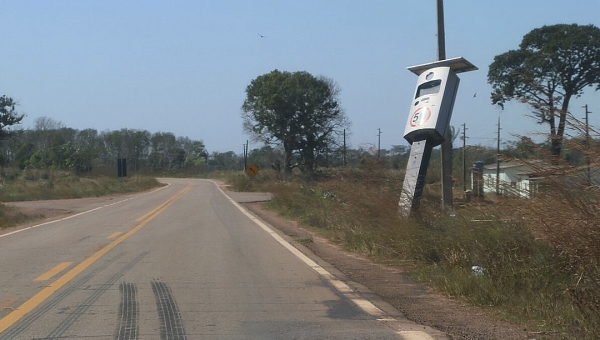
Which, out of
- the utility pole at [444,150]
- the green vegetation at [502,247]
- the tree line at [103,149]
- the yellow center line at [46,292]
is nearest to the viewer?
the green vegetation at [502,247]

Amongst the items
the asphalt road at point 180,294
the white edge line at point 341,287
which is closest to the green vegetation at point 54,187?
the asphalt road at point 180,294

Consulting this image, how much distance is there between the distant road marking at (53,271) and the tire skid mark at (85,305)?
105 cm

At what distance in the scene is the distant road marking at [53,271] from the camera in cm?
1001

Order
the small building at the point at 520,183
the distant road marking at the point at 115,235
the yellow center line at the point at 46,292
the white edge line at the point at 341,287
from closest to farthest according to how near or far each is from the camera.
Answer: the yellow center line at the point at 46,292
the small building at the point at 520,183
the white edge line at the point at 341,287
the distant road marking at the point at 115,235

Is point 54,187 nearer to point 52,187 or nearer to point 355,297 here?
point 52,187

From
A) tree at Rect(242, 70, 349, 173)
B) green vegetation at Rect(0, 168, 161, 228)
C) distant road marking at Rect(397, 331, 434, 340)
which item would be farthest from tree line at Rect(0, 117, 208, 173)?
distant road marking at Rect(397, 331, 434, 340)

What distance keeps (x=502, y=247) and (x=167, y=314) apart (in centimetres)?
460

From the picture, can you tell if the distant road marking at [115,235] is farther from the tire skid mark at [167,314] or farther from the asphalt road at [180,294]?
the tire skid mark at [167,314]

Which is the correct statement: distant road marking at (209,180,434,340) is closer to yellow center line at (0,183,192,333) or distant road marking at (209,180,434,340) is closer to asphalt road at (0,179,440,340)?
asphalt road at (0,179,440,340)

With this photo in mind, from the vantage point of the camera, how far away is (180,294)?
8.66m

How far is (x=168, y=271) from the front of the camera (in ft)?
35.1

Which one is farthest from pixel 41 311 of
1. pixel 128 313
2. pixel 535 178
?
pixel 535 178

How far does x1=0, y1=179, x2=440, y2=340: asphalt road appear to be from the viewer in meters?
6.71

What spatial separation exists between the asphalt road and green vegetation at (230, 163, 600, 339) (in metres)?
1.29
